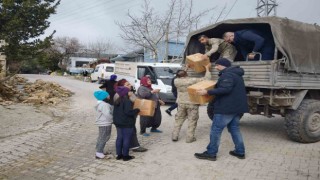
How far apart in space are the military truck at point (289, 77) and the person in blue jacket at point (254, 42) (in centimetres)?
18

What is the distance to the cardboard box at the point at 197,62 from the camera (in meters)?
7.57

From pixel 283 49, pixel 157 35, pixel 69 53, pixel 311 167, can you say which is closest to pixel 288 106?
pixel 283 49

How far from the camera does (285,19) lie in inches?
282

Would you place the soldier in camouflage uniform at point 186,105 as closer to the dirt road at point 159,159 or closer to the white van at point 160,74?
the dirt road at point 159,159

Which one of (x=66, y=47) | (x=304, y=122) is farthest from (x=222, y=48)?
(x=66, y=47)

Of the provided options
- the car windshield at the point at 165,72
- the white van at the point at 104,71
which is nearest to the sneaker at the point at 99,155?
the car windshield at the point at 165,72

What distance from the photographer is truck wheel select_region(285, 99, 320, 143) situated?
7.02 metres

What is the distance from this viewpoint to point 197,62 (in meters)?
7.59

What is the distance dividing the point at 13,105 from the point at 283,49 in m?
9.92

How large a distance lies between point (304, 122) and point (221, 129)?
82.6 inches

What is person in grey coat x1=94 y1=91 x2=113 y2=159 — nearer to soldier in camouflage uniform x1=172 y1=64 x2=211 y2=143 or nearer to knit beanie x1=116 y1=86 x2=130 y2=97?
knit beanie x1=116 y1=86 x2=130 y2=97

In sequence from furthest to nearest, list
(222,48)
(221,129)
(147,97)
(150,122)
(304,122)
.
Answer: (150,122), (147,97), (222,48), (304,122), (221,129)

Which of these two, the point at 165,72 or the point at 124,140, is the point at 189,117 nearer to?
the point at 124,140

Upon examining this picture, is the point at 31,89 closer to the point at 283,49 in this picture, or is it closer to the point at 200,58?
the point at 200,58
